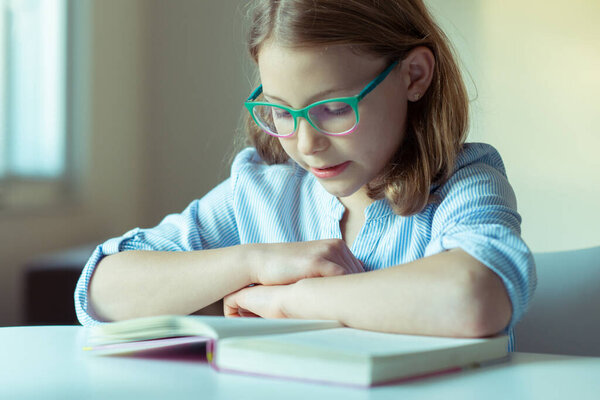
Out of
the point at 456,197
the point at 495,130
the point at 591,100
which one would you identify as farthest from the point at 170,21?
the point at 456,197

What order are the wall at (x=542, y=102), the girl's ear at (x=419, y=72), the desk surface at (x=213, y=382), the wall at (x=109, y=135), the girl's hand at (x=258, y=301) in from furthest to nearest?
the wall at (x=109, y=135) < the wall at (x=542, y=102) < the girl's ear at (x=419, y=72) < the girl's hand at (x=258, y=301) < the desk surface at (x=213, y=382)

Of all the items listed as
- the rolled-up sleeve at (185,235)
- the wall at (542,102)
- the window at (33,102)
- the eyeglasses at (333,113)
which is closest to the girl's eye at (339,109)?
the eyeglasses at (333,113)

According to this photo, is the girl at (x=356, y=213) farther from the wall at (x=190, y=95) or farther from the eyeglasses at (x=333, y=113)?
the wall at (x=190, y=95)

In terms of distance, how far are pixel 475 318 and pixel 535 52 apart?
94cm

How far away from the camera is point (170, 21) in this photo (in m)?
2.67

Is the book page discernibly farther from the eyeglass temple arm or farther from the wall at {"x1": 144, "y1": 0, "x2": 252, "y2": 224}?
the wall at {"x1": 144, "y1": 0, "x2": 252, "y2": 224}

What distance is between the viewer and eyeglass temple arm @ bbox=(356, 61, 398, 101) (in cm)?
96

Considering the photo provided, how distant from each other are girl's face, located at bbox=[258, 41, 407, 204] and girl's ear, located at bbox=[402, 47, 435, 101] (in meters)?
0.02

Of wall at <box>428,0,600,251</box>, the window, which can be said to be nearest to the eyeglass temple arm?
wall at <box>428,0,600,251</box>

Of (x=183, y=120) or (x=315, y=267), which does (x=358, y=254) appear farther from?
(x=183, y=120)

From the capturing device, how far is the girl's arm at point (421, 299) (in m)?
0.72

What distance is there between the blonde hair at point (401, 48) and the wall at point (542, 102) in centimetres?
36

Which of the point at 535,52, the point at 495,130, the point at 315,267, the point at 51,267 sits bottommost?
the point at 51,267

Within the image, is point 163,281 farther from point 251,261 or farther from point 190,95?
point 190,95
